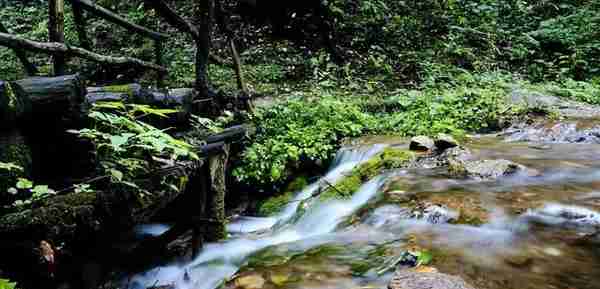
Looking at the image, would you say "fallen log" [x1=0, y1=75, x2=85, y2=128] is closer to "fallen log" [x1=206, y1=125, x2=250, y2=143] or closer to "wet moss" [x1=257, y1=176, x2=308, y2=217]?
"fallen log" [x1=206, y1=125, x2=250, y2=143]

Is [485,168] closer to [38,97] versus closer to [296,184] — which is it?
[296,184]

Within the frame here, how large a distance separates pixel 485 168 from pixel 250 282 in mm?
3143

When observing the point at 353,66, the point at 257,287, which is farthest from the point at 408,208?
Result: the point at 353,66

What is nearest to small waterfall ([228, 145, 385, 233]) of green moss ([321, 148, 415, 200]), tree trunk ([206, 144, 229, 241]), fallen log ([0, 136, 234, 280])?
green moss ([321, 148, 415, 200])

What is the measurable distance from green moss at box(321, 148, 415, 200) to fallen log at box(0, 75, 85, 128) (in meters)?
3.41

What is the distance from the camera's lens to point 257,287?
3.14 metres

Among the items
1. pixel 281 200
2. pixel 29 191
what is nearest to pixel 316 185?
pixel 281 200

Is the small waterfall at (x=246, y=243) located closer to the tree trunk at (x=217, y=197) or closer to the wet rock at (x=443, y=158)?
the tree trunk at (x=217, y=197)

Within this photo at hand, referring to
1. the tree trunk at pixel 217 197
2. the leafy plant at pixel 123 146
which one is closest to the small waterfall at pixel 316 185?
the tree trunk at pixel 217 197

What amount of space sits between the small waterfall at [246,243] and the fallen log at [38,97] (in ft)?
7.44

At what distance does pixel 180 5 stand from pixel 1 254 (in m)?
13.9

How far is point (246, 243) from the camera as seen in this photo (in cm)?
511

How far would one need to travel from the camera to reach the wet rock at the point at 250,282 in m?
3.19

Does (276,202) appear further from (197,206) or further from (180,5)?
(180,5)
